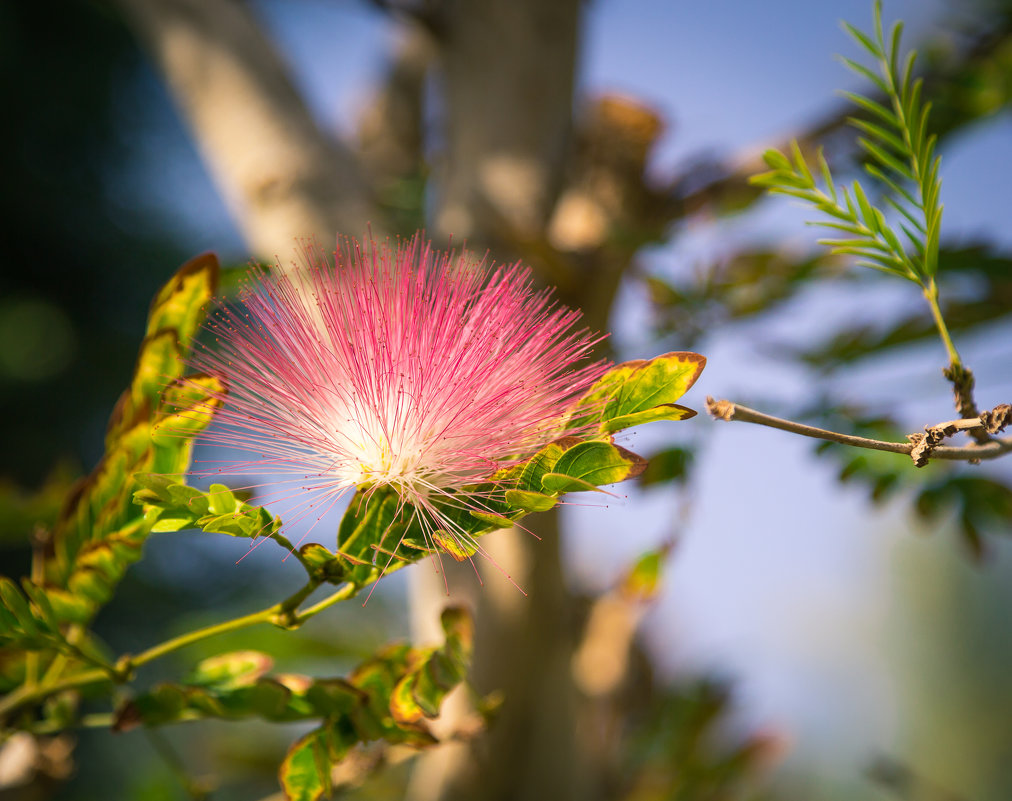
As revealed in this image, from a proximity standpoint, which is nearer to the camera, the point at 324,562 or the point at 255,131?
the point at 324,562

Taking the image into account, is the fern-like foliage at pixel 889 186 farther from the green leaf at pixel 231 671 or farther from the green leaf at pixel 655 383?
the green leaf at pixel 231 671

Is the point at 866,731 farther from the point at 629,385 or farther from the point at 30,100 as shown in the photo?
the point at 30,100

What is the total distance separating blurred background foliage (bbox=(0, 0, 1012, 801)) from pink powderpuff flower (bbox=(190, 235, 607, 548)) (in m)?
0.31

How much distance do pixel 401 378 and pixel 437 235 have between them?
25.0 inches

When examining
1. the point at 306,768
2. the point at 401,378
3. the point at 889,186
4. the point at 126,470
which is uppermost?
the point at 889,186

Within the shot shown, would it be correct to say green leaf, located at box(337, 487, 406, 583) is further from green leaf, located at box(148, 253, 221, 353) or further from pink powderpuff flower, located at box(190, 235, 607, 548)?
green leaf, located at box(148, 253, 221, 353)

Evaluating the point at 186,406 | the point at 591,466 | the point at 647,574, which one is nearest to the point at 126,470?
the point at 186,406

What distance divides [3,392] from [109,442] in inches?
80.5

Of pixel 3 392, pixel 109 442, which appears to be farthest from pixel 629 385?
pixel 3 392

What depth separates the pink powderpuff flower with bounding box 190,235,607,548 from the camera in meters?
0.37

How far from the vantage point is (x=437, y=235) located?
962 millimetres

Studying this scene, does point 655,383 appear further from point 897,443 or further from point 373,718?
point 373,718

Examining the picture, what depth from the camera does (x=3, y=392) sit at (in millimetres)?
2135

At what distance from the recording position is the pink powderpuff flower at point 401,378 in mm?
366
